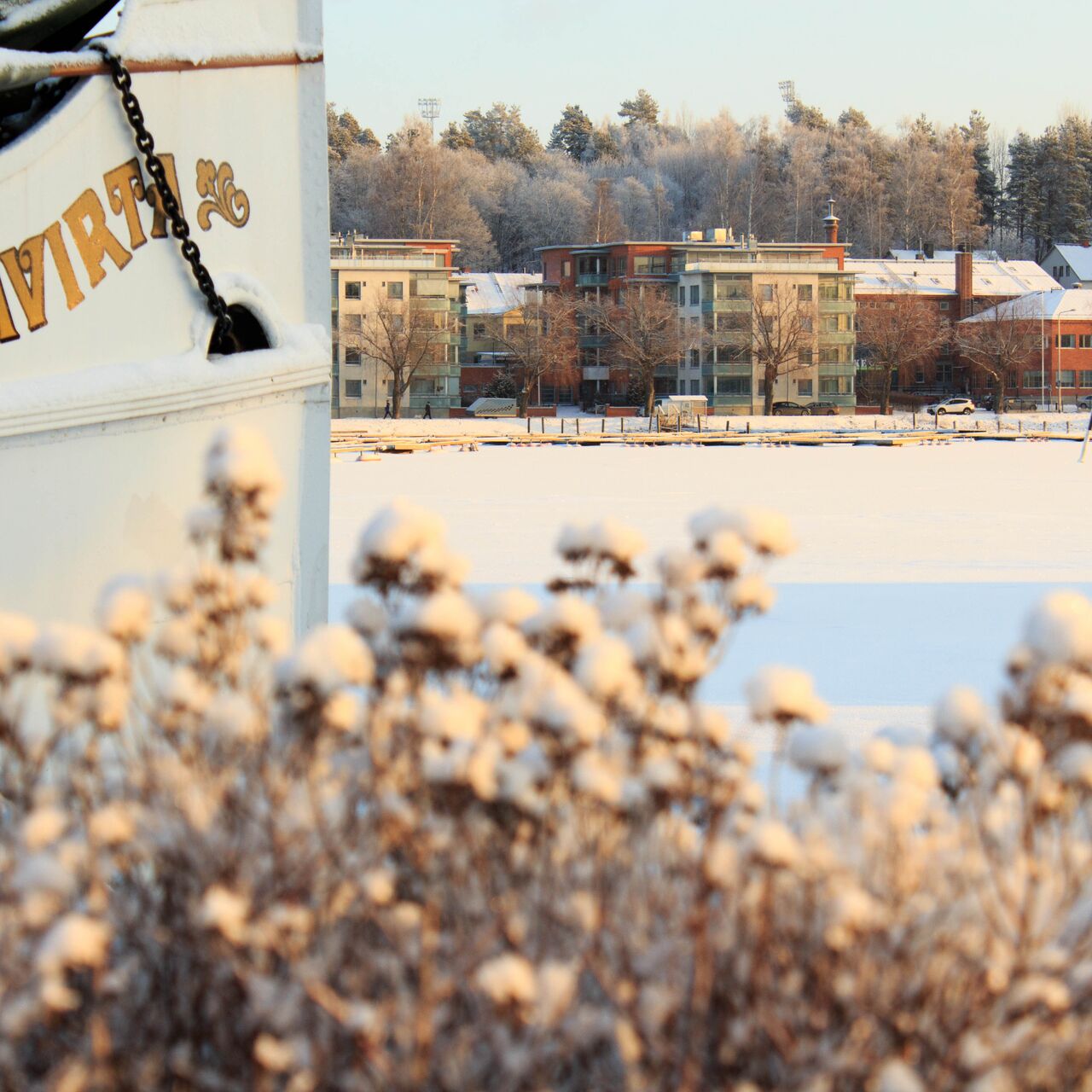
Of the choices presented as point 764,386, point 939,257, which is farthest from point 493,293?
point 939,257

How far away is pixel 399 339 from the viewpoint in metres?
71.8

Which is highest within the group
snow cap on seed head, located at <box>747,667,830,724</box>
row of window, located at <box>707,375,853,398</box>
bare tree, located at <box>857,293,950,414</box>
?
bare tree, located at <box>857,293,950,414</box>

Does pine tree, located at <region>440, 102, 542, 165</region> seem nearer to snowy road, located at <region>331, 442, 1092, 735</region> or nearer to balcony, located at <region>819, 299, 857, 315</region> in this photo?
balcony, located at <region>819, 299, 857, 315</region>

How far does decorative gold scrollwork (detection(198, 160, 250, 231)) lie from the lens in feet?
17.1

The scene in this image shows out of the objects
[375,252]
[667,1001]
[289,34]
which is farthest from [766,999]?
[375,252]

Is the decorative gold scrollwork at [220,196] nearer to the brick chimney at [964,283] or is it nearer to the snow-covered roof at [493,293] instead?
the snow-covered roof at [493,293]

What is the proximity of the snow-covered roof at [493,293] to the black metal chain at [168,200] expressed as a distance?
77.9 meters

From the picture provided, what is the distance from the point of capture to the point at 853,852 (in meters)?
2.49

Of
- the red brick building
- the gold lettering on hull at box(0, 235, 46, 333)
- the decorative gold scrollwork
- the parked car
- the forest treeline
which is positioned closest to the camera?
the gold lettering on hull at box(0, 235, 46, 333)

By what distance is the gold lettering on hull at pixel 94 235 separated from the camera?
462cm

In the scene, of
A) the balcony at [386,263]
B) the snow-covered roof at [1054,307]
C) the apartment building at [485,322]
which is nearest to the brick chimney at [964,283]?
the snow-covered roof at [1054,307]

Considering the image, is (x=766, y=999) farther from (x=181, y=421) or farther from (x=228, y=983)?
(x=181, y=421)

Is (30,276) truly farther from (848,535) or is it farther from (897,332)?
(897,332)

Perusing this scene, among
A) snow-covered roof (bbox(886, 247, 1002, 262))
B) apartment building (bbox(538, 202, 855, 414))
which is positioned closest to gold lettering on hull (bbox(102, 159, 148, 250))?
apartment building (bbox(538, 202, 855, 414))
